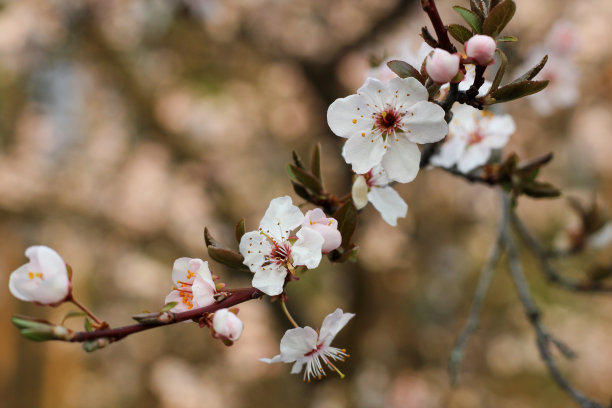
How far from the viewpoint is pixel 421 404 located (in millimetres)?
3117

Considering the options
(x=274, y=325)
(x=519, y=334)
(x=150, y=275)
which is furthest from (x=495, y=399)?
(x=150, y=275)

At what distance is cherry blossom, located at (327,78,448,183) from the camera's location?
60 cm

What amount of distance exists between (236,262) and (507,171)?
1.57 ft

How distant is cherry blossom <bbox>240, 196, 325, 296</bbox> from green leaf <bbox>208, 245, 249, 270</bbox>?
0.01m

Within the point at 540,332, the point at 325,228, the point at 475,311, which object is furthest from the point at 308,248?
the point at 475,311

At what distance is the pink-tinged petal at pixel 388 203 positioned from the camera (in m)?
0.68

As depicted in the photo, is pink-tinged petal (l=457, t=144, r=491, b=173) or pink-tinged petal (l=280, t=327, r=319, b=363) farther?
pink-tinged petal (l=457, t=144, r=491, b=173)

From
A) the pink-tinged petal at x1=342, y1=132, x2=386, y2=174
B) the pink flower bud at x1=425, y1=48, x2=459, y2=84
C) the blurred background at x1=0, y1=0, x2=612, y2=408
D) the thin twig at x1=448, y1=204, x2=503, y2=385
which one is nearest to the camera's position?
the pink flower bud at x1=425, y1=48, x2=459, y2=84

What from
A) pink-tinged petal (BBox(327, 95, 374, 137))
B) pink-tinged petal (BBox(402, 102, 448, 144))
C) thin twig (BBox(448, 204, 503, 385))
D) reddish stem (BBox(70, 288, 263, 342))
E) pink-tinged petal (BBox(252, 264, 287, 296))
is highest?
pink-tinged petal (BBox(327, 95, 374, 137))

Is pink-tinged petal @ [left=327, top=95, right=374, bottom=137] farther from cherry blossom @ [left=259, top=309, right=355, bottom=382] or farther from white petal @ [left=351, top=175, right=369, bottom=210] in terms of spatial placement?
cherry blossom @ [left=259, top=309, right=355, bottom=382]

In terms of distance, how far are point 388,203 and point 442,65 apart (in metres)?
0.23

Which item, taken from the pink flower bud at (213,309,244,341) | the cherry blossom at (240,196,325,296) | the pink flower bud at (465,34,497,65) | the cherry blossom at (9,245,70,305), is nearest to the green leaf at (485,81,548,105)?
the pink flower bud at (465,34,497,65)

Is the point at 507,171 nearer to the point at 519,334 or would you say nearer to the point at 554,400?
the point at 519,334

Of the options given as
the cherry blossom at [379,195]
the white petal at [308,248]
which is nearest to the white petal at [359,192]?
the cherry blossom at [379,195]
